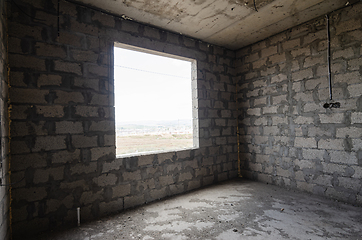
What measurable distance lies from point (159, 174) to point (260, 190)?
168 centimetres

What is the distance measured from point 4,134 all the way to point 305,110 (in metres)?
3.80

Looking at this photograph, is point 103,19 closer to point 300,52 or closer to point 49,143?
point 49,143

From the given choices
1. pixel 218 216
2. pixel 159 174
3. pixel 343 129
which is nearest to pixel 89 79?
pixel 159 174

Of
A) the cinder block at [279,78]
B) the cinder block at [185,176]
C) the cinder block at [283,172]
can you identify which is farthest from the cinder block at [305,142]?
the cinder block at [185,176]

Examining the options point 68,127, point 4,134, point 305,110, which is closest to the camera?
point 4,134

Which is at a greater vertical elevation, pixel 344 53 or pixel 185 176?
pixel 344 53

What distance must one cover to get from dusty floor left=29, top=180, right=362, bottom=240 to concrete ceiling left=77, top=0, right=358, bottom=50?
2.62 m

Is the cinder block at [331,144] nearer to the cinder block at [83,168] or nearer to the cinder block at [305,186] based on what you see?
the cinder block at [305,186]

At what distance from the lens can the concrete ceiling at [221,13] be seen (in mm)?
2586

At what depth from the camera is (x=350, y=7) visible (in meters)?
2.73

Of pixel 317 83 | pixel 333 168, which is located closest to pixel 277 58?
pixel 317 83

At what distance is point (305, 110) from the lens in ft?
10.5

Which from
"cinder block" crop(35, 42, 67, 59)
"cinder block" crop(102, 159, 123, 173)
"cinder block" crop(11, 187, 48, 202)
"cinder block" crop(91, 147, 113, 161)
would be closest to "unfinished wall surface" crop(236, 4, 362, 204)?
"cinder block" crop(102, 159, 123, 173)

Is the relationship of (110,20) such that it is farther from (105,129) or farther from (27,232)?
(27,232)
